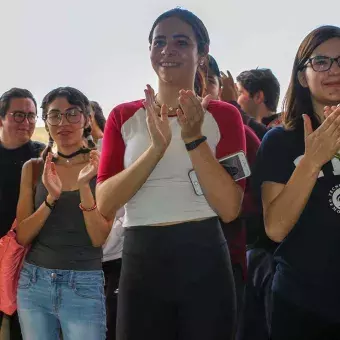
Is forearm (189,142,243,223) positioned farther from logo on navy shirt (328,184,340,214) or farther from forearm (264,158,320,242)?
logo on navy shirt (328,184,340,214)

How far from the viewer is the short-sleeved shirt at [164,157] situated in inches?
58.4

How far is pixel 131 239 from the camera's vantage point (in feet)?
4.87

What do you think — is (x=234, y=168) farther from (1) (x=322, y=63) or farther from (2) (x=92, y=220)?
(2) (x=92, y=220)

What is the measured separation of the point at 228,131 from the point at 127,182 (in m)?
0.37

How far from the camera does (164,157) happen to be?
5.04ft

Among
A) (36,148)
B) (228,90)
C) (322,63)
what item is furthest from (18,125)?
(322,63)

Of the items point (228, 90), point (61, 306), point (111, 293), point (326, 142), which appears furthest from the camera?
point (228, 90)

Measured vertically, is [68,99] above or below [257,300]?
above

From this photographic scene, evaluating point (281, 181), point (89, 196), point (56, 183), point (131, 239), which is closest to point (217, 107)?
point (281, 181)

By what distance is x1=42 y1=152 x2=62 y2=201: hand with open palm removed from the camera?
2.06 meters

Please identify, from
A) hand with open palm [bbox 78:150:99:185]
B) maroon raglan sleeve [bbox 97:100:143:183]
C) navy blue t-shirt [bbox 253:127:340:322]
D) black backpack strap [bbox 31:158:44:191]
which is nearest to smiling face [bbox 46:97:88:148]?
black backpack strap [bbox 31:158:44:191]

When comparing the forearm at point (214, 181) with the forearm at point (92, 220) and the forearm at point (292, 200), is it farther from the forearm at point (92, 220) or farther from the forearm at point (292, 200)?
the forearm at point (92, 220)

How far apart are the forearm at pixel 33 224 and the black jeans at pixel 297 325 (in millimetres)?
1050

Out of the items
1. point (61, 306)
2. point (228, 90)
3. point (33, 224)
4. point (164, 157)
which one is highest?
point (228, 90)
